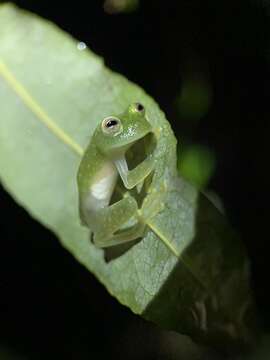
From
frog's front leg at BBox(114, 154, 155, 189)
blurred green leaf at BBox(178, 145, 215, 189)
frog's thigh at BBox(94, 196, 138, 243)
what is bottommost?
blurred green leaf at BBox(178, 145, 215, 189)

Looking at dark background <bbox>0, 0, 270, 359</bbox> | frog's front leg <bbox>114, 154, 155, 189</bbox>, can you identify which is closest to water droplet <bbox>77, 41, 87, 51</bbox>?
dark background <bbox>0, 0, 270, 359</bbox>

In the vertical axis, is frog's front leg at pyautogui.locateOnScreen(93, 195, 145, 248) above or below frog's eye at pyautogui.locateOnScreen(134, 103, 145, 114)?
below

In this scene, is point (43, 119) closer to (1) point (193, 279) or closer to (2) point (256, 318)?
(1) point (193, 279)

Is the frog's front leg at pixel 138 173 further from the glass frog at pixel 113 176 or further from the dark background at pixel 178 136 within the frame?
the dark background at pixel 178 136

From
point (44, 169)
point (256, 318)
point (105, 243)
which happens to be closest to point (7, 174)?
point (44, 169)

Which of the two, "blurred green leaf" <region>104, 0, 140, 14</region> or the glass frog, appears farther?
"blurred green leaf" <region>104, 0, 140, 14</region>

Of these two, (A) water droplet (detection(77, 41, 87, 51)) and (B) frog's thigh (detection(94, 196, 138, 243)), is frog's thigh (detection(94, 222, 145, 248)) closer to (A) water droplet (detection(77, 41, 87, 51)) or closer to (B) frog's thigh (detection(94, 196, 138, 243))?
(B) frog's thigh (detection(94, 196, 138, 243))

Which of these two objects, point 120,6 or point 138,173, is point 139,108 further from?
point 120,6

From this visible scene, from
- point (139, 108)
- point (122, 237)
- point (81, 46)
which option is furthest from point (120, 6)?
point (122, 237)
